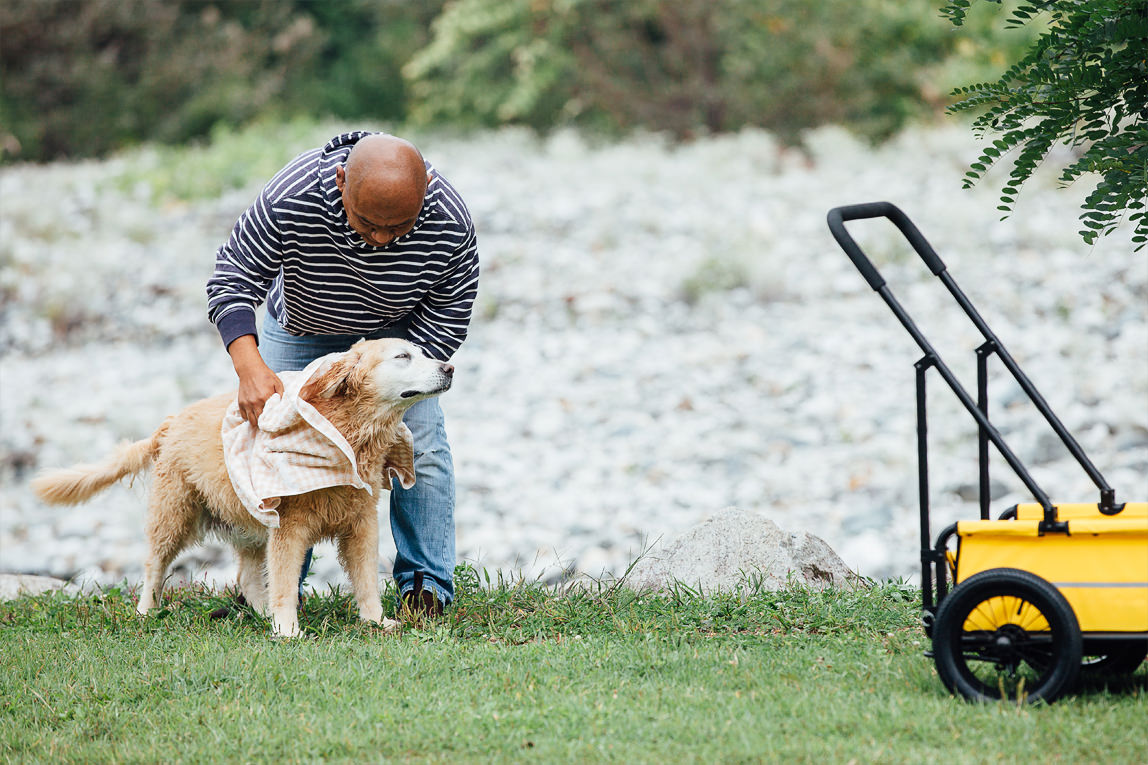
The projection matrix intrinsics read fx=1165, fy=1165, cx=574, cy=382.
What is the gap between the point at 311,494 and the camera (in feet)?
13.7

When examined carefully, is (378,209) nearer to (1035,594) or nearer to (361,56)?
(1035,594)

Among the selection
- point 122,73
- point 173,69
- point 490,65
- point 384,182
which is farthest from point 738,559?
point 122,73

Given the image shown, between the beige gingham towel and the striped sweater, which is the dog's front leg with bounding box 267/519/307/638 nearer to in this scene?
the beige gingham towel

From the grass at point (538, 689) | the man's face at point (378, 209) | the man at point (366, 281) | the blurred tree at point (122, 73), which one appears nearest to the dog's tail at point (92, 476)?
the grass at point (538, 689)

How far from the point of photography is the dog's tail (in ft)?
15.5

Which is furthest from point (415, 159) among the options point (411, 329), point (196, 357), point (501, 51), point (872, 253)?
point (501, 51)

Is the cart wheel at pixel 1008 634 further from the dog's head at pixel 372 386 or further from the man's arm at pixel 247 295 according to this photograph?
the man's arm at pixel 247 295

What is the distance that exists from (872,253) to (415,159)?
7.53m

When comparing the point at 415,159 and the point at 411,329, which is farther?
the point at 411,329

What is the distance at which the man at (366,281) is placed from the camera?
3859 mm

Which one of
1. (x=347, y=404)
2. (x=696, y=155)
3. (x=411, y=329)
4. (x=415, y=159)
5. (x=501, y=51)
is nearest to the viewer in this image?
(x=415, y=159)

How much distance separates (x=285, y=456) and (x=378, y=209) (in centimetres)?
93

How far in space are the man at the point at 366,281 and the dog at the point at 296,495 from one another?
18 centimetres

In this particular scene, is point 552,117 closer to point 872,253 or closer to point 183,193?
point 183,193
